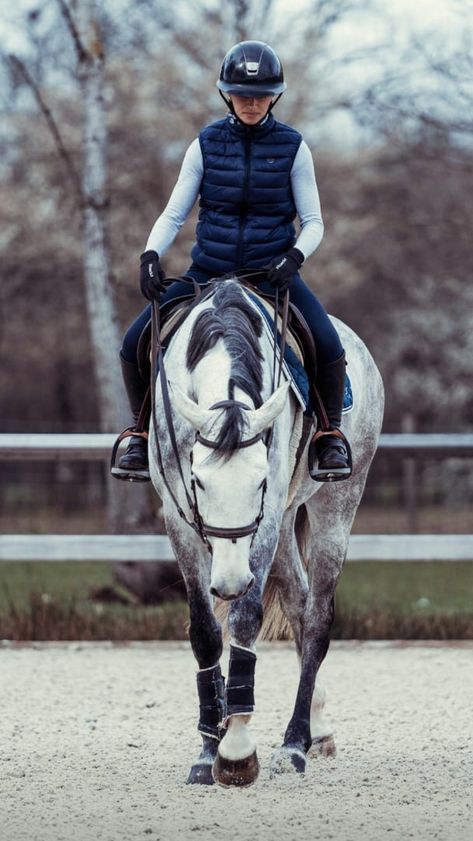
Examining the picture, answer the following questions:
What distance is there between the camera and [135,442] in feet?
18.9

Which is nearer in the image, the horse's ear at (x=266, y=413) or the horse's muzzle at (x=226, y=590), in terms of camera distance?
the horse's muzzle at (x=226, y=590)

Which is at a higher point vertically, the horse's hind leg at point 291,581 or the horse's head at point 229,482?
the horse's head at point 229,482

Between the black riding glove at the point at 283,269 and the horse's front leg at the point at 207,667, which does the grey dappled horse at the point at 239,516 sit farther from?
the black riding glove at the point at 283,269

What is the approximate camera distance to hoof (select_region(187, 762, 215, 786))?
514 centimetres

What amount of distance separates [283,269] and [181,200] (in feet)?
1.92

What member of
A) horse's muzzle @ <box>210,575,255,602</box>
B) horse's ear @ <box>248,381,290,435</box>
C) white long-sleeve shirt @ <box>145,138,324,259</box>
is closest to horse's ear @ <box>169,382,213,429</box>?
horse's ear @ <box>248,381,290,435</box>

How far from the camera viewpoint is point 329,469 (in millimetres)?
5680

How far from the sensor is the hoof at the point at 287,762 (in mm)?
5375

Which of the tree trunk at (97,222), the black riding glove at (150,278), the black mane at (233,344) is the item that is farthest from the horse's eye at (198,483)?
the tree trunk at (97,222)

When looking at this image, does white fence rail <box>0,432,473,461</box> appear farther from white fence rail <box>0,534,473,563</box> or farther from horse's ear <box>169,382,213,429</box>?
horse's ear <box>169,382,213,429</box>

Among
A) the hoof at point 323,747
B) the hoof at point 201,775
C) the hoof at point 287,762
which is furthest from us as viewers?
the hoof at point 323,747

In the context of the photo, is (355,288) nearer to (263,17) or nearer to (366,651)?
(263,17)

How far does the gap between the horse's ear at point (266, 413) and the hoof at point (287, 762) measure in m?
1.48

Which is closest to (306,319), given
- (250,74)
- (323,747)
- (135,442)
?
(135,442)
